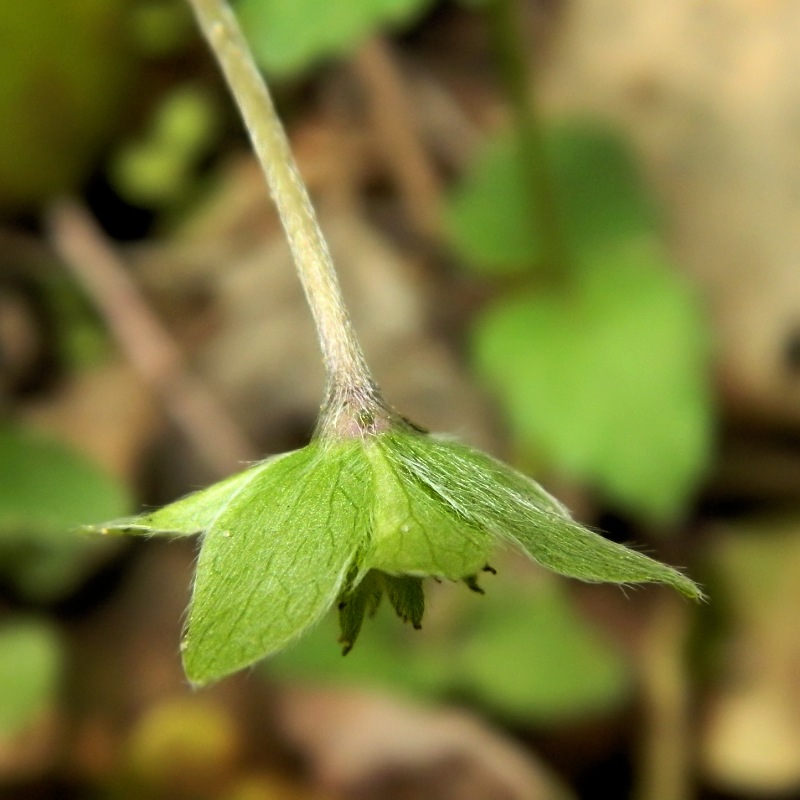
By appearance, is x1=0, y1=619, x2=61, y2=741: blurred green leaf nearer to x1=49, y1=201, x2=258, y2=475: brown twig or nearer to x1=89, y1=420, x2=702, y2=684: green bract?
x1=49, y1=201, x2=258, y2=475: brown twig

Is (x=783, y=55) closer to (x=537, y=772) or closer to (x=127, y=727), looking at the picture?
(x=537, y=772)

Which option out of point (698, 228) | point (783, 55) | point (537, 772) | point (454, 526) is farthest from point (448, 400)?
point (454, 526)

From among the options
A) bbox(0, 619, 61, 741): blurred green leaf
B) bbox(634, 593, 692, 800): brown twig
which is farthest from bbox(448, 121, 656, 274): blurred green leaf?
bbox(0, 619, 61, 741): blurred green leaf

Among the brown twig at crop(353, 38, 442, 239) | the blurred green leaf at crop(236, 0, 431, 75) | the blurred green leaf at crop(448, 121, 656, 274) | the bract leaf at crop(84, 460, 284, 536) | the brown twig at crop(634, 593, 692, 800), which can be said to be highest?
the blurred green leaf at crop(236, 0, 431, 75)

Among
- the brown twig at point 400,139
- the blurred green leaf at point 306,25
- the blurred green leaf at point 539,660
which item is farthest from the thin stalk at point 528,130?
the blurred green leaf at point 539,660

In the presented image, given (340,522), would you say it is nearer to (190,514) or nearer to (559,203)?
(190,514)

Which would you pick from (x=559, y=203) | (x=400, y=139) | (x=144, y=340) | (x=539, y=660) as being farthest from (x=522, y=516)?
(x=400, y=139)

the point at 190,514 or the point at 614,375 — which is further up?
the point at 190,514
